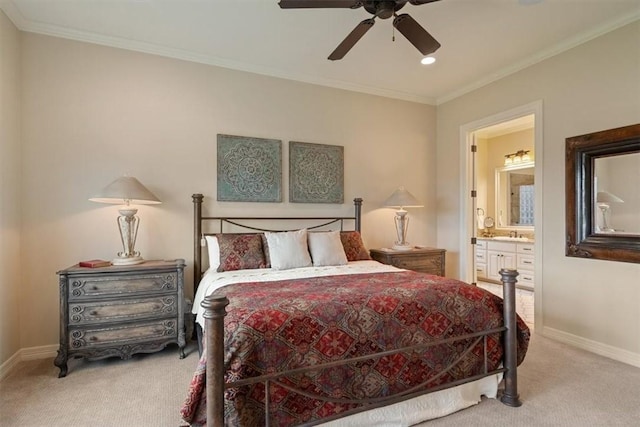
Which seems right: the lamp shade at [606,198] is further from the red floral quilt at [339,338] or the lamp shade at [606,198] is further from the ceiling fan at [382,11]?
the ceiling fan at [382,11]

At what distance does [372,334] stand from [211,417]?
912 mm

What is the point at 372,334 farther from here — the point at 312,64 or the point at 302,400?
the point at 312,64

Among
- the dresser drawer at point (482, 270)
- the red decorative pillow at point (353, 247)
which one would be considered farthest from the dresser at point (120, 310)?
the dresser drawer at point (482, 270)

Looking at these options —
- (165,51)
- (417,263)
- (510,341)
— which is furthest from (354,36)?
(417,263)

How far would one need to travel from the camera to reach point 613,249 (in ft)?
9.58

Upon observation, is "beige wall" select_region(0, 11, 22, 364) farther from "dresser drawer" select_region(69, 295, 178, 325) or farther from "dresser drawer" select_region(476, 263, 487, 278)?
"dresser drawer" select_region(476, 263, 487, 278)

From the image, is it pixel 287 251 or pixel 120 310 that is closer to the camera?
pixel 120 310

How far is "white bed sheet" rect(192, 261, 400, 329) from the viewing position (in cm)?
264

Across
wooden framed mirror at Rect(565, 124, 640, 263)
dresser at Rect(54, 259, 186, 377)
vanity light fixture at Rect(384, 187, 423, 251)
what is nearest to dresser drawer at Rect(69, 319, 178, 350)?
dresser at Rect(54, 259, 186, 377)

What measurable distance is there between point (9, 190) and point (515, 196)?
7.15 meters

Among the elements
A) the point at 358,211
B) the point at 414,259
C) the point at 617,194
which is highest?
the point at 617,194

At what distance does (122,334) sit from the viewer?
2752mm

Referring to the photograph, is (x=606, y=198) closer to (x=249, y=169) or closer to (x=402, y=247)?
(x=402, y=247)

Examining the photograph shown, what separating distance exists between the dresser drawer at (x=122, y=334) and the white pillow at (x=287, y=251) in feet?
3.46
